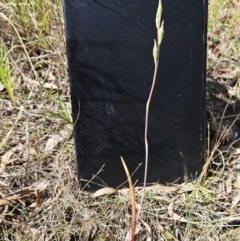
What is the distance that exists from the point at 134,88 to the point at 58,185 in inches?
16.0

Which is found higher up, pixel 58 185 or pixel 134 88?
pixel 134 88

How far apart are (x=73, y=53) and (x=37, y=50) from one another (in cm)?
74

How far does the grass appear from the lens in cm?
148

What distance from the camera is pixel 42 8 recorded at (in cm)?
206

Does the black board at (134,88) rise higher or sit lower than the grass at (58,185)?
higher

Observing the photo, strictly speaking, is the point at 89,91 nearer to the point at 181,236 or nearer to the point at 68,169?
the point at 68,169

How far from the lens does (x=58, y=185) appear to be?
160cm

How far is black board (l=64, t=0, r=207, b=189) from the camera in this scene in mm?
1401

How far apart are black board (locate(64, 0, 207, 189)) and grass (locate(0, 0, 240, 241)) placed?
0.07 meters

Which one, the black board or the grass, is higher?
the black board

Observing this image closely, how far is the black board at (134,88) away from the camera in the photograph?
1401 mm

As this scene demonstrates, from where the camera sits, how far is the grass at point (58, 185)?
148 cm

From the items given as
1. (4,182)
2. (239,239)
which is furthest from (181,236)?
(4,182)

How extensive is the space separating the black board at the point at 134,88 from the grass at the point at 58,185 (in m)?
0.07
